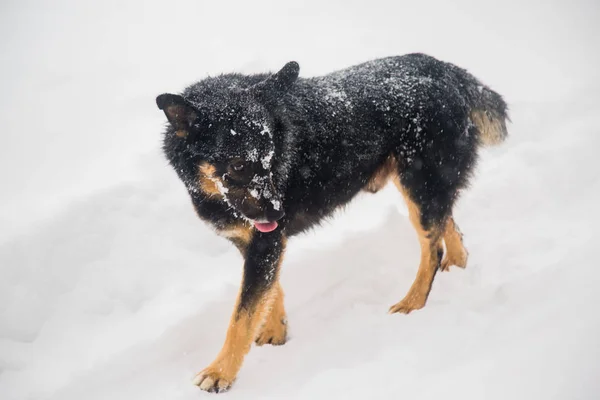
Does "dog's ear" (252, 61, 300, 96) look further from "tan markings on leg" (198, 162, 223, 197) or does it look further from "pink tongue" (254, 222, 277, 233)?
"pink tongue" (254, 222, 277, 233)

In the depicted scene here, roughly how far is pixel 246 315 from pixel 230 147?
1.22 m

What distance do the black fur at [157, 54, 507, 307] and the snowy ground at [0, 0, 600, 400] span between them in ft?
2.61

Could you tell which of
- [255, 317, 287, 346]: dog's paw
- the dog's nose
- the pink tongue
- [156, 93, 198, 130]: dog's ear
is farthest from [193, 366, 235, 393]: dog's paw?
[156, 93, 198, 130]: dog's ear

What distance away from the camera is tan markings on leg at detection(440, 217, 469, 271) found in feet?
13.9

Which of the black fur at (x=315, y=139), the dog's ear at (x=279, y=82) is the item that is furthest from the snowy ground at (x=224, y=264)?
the dog's ear at (x=279, y=82)

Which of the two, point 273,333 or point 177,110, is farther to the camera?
point 273,333

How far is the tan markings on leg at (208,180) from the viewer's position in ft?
9.50

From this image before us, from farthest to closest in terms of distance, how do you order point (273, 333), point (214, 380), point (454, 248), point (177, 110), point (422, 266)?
point (454, 248)
point (422, 266)
point (273, 333)
point (214, 380)
point (177, 110)

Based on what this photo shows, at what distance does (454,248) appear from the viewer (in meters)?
4.26

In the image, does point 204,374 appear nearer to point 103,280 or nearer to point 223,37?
point 103,280

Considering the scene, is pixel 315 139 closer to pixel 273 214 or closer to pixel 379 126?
pixel 379 126

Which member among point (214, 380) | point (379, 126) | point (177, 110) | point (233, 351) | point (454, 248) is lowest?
point (454, 248)

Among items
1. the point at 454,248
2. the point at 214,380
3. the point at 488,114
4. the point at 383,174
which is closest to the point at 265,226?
the point at 214,380

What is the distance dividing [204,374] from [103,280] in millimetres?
1429
